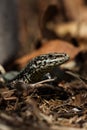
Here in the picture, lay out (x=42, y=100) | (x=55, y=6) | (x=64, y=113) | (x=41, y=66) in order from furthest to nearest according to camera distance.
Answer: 1. (x=55, y=6)
2. (x=41, y=66)
3. (x=42, y=100)
4. (x=64, y=113)

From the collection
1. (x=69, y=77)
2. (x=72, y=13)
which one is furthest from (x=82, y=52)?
(x=72, y=13)

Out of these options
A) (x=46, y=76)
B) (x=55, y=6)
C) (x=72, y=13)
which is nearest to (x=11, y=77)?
(x=46, y=76)

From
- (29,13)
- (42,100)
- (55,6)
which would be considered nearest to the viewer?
(42,100)

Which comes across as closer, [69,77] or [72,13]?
[69,77]

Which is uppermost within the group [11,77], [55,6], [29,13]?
[55,6]

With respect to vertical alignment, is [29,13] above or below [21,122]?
above

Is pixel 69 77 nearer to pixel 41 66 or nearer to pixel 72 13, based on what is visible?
pixel 41 66
